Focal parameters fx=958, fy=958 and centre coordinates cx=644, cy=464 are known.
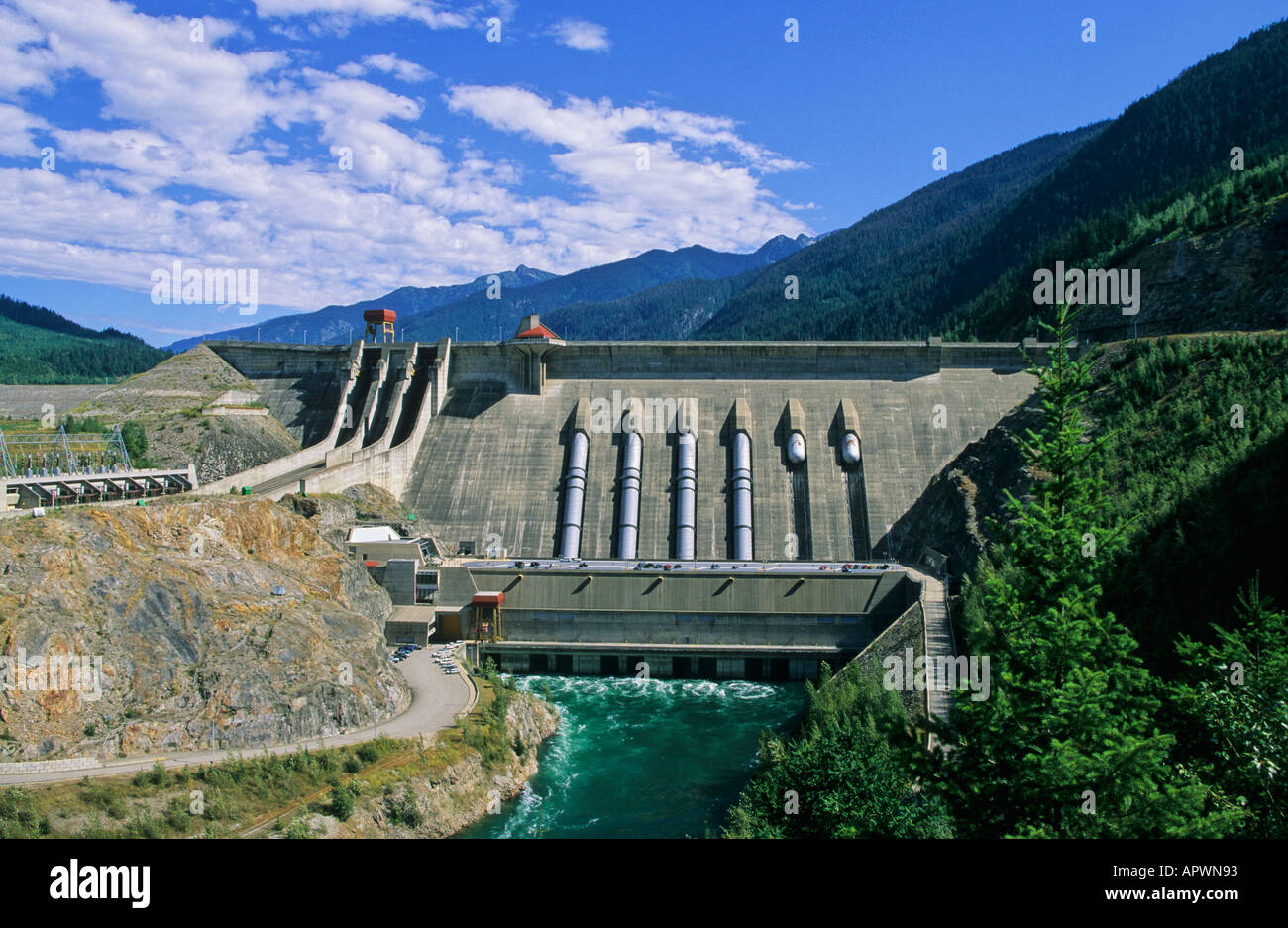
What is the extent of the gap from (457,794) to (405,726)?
4.65 m

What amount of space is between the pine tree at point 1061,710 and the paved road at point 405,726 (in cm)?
2262

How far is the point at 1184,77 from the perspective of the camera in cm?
15225

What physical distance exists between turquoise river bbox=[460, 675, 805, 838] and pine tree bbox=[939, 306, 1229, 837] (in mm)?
11379

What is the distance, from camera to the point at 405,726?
35.0m

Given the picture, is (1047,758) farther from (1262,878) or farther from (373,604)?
(373,604)

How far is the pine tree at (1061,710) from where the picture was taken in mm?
14188

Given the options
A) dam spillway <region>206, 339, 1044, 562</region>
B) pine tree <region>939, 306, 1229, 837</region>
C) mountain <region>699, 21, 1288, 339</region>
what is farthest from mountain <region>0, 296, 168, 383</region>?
pine tree <region>939, 306, 1229, 837</region>

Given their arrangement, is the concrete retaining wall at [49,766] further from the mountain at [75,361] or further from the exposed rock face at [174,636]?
the mountain at [75,361]

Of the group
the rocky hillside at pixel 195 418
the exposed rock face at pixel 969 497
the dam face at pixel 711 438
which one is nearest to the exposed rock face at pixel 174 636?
the dam face at pixel 711 438

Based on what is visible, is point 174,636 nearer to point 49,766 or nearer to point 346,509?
point 49,766

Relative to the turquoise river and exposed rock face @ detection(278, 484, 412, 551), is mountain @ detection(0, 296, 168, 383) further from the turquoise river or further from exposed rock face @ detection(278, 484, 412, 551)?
the turquoise river

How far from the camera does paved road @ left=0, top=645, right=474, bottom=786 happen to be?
93.7 ft

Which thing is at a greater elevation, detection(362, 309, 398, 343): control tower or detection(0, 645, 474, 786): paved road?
detection(362, 309, 398, 343): control tower

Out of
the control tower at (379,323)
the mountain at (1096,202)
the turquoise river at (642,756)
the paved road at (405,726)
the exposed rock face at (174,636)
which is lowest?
the turquoise river at (642,756)
